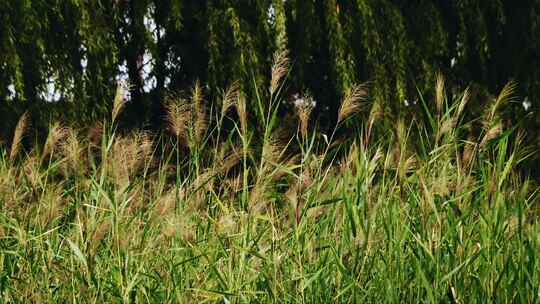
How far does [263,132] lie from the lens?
5391 millimetres

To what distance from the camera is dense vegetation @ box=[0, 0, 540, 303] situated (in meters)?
1.93

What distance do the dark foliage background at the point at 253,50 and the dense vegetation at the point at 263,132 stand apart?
0.6 inches

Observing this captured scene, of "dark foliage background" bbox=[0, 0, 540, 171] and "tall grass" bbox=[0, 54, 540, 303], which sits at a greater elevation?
"dark foliage background" bbox=[0, 0, 540, 171]

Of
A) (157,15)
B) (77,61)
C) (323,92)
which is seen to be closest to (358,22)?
(323,92)

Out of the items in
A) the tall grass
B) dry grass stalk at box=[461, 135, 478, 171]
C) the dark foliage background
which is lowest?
the tall grass

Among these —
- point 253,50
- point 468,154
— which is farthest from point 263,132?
point 468,154

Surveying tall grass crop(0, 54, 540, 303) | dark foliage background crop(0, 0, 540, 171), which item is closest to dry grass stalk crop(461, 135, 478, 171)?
tall grass crop(0, 54, 540, 303)

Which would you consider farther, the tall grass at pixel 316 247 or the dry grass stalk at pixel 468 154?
the dry grass stalk at pixel 468 154

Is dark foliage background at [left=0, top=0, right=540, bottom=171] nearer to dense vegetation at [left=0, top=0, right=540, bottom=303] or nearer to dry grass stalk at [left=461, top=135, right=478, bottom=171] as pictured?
dense vegetation at [left=0, top=0, right=540, bottom=303]

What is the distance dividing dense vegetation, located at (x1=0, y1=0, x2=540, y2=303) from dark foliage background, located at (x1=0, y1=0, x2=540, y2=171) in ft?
0.05

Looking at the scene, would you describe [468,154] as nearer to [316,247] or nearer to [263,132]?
[316,247]

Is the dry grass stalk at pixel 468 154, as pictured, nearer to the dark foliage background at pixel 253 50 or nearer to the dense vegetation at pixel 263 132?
the dense vegetation at pixel 263 132

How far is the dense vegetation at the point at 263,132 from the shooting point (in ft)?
6.32

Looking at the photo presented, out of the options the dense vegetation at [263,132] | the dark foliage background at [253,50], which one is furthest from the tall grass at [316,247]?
the dark foliage background at [253,50]
